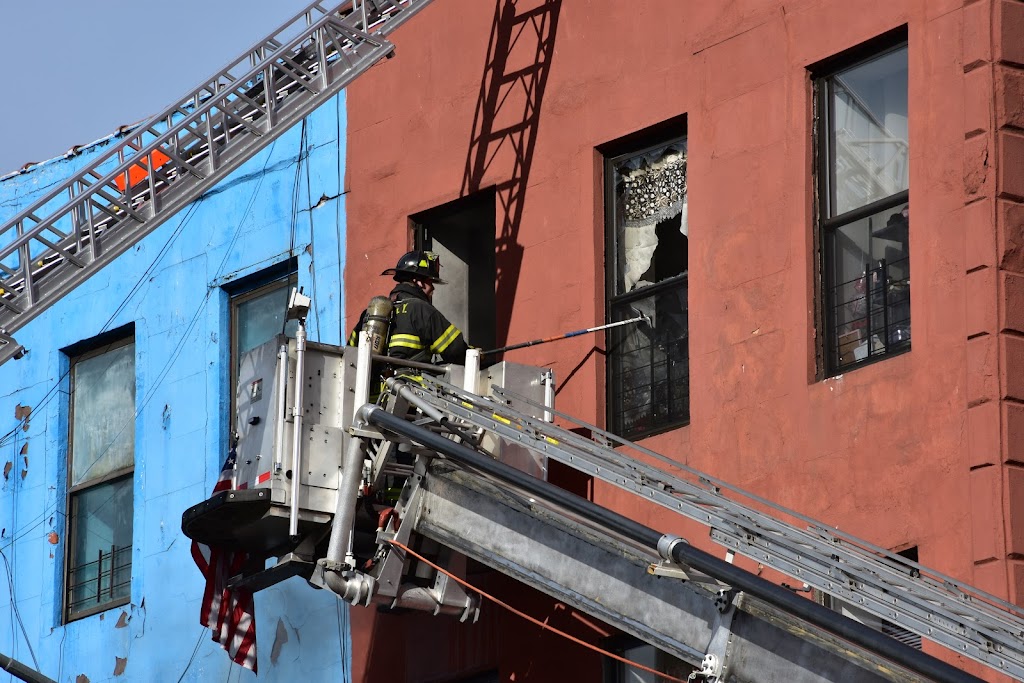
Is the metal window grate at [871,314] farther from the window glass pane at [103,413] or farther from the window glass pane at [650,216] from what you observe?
the window glass pane at [103,413]

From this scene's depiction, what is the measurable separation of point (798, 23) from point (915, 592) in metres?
4.56

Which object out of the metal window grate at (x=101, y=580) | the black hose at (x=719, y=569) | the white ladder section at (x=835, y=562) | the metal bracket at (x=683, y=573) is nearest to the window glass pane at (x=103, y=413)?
the metal window grate at (x=101, y=580)

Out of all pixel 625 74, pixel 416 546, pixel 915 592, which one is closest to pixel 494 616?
pixel 416 546

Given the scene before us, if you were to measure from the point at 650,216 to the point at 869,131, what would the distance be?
1892mm

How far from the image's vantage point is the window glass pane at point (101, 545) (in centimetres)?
1791

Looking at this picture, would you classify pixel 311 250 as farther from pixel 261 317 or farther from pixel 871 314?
pixel 871 314

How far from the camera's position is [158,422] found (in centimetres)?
1775

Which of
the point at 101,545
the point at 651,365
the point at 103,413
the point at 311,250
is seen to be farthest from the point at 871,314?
the point at 103,413

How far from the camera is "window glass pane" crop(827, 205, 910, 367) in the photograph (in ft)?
42.1

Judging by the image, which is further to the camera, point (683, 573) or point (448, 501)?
point (448, 501)

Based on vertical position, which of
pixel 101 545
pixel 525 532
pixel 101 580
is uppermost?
pixel 101 545

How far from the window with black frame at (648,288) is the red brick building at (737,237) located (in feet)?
0.05

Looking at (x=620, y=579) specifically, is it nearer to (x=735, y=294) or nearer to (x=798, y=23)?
(x=735, y=294)

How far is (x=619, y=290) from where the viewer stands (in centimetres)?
1478
